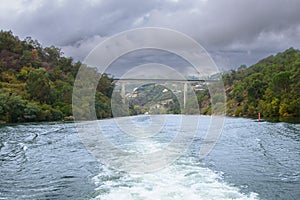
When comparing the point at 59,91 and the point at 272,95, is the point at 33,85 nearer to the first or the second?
the point at 59,91

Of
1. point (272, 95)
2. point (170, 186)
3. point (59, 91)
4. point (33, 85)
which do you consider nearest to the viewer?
point (170, 186)

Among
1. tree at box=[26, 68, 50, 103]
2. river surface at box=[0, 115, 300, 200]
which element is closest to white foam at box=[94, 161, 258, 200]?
river surface at box=[0, 115, 300, 200]

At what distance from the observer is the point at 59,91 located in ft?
187

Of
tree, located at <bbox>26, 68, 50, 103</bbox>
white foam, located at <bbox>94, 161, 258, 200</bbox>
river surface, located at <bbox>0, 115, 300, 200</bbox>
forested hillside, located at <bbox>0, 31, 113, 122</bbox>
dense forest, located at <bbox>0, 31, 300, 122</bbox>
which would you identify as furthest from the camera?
tree, located at <bbox>26, 68, 50, 103</bbox>

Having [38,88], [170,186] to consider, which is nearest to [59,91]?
[38,88]

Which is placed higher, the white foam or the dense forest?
the dense forest

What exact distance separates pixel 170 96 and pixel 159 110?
454cm

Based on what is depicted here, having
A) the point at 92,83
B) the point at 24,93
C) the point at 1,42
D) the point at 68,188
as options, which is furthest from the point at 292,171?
the point at 1,42

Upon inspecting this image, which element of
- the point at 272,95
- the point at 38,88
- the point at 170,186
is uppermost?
the point at 38,88

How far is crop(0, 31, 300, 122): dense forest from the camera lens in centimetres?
4215

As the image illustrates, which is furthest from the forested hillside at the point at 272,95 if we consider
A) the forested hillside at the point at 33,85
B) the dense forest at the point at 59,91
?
the forested hillside at the point at 33,85

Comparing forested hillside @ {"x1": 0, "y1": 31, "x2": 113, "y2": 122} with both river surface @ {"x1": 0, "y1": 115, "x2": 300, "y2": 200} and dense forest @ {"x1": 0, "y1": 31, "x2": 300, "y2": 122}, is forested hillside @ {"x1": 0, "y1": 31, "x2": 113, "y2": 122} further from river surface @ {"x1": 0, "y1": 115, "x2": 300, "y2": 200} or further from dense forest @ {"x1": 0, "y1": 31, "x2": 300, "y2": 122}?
river surface @ {"x1": 0, "y1": 115, "x2": 300, "y2": 200}

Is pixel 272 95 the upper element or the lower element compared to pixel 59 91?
lower

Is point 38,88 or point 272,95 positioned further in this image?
point 272,95
